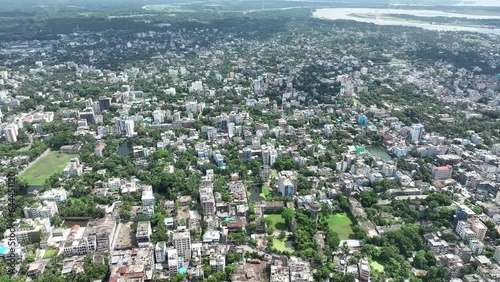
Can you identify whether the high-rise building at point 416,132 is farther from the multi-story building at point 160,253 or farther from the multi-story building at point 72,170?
the multi-story building at point 72,170

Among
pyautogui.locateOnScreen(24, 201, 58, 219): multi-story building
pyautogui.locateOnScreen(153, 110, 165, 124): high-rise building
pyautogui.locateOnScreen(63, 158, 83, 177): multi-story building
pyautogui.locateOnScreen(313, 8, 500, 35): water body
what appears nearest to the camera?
pyautogui.locateOnScreen(24, 201, 58, 219): multi-story building

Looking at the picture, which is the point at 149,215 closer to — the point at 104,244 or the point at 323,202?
the point at 104,244

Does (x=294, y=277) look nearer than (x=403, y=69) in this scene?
Yes

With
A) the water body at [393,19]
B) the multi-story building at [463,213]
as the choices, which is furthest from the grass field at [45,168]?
the water body at [393,19]

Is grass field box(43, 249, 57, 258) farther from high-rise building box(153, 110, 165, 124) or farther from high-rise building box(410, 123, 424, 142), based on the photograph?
high-rise building box(410, 123, 424, 142)

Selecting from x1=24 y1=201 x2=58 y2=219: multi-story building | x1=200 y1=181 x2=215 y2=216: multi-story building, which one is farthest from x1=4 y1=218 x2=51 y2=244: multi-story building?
x1=200 y1=181 x2=215 y2=216: multi-story building

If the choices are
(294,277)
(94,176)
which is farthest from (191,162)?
(294,277)
